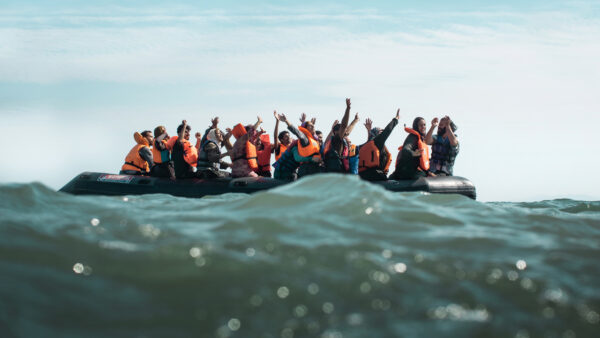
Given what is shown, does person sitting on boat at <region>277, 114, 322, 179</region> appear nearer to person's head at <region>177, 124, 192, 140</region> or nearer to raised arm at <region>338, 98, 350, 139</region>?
raised arm at <region>338, 98, 350, 139</region>

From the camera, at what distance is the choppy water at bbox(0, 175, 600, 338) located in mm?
2734

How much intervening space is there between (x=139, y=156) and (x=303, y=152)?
441cm

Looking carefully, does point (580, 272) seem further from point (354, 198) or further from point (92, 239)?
point (92, 239)

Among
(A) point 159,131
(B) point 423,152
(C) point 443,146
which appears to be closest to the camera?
(B) point 423,152

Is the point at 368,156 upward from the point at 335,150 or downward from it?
downward

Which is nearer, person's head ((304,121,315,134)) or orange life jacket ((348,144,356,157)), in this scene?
orange life jacket ((348,144,356,157))

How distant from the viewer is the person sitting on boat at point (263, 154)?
38.1 feet

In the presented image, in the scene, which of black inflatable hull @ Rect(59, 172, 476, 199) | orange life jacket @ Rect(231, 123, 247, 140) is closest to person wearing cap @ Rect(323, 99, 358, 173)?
black inflatable hull @ Rect(59, 172, 476, 199)

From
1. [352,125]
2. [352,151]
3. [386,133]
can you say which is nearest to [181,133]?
[352,151]

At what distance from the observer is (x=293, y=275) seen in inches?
124

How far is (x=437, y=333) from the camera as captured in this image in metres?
2.65

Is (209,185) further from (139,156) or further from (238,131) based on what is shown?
(139,156)

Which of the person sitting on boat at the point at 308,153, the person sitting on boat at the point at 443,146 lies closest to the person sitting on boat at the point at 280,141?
the person sitting on boat at the point at 308,153

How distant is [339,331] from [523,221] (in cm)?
297
